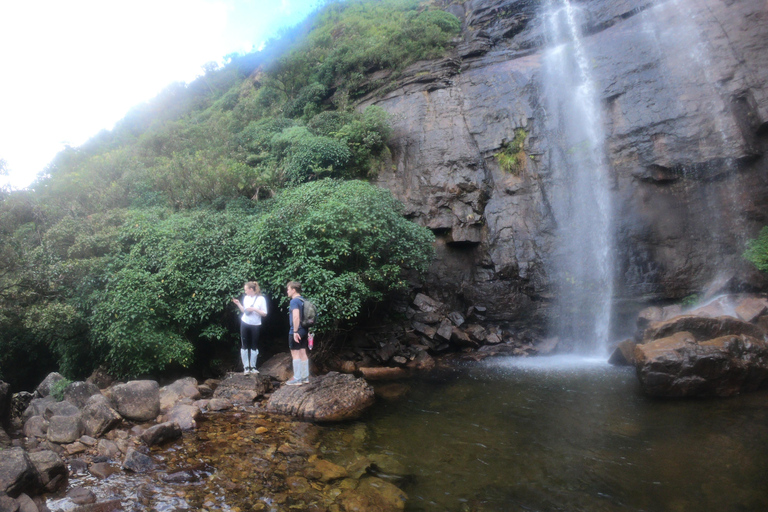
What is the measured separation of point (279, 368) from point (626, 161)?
43.7 ft

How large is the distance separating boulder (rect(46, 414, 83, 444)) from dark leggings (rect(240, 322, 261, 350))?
3.44m

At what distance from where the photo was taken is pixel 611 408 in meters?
7.48

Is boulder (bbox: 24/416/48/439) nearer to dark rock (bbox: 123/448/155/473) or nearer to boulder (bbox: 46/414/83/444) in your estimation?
boulder (bbox: 46/414/83/444)

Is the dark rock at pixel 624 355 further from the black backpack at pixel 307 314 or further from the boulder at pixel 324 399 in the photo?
the black backpack at pixel 307 314

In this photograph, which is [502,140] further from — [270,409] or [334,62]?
[270,409]

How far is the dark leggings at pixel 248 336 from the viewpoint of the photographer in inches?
346

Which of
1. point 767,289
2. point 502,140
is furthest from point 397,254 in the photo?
point 767,289

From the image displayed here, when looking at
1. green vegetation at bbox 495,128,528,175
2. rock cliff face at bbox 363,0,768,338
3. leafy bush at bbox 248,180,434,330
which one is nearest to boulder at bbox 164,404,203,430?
leafy bush at bbox 248,180,434,330

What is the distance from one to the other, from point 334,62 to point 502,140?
432 inches

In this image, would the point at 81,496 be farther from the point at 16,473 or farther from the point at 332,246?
the point at 332,246

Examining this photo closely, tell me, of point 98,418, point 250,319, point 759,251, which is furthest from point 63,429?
point 759,251

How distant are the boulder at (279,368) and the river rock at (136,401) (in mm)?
2854

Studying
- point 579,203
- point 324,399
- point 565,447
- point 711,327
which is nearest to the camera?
point 565,447

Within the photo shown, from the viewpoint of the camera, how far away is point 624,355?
11031 mm
